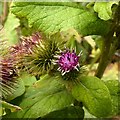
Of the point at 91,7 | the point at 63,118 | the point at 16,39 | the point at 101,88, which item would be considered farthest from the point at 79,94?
the point at 16,39

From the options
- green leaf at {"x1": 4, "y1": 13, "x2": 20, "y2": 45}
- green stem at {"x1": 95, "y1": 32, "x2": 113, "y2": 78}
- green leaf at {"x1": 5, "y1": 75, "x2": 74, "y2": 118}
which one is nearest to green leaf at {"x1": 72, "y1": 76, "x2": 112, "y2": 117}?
green leaf at {"x1": 5, "y1": 75, "x2": 74, "y2": 118}

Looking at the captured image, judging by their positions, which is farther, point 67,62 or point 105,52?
point 105,52

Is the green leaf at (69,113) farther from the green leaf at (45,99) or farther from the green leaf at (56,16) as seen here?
the green leaf at (56,16)

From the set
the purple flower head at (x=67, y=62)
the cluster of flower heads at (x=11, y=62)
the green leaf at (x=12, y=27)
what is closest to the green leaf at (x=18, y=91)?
the cluster of flower heads at (x=11, y=62)

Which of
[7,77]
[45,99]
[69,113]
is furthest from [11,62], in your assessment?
[69,113]

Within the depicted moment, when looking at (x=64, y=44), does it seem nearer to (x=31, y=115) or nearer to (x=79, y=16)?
(x=79, y=16)

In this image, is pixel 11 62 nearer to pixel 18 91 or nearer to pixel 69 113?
pixel 18 91
